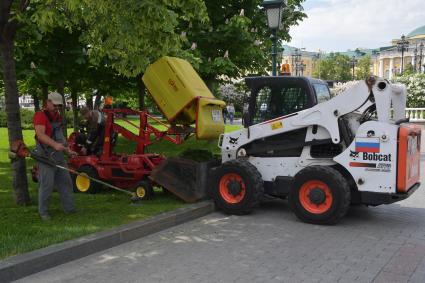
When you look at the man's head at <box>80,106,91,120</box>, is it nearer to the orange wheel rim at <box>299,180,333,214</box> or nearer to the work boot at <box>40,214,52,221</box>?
the work boot at <box>40,214,52,221</box>

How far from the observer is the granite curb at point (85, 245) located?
5141 millimetres

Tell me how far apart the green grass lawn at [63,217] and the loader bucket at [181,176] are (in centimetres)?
26

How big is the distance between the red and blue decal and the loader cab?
1196 mm

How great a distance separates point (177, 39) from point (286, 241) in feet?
11.2

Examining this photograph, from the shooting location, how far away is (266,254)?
6.05 metres

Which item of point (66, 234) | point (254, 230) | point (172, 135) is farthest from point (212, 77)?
point (66, 234)

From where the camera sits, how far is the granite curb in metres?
5.14

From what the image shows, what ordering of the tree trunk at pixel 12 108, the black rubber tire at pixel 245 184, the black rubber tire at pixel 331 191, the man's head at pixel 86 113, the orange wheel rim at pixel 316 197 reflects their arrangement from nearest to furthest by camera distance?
the black rubber tire at pixel 331 191
the orange wheel rim at pixel 316 197
the tree trunk at pixel 12 108
the black rubber tire at pixel 245 184
the man's head at pixel 86 113

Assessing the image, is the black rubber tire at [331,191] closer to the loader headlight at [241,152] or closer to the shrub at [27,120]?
the loader headlight at [241,152]

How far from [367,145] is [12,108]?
5222 mm

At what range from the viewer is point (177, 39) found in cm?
783

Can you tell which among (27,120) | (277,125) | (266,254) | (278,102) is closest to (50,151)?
(266,254)

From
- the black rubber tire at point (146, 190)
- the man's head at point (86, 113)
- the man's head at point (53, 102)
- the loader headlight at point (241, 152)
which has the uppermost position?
the man's head at point (53, 102)

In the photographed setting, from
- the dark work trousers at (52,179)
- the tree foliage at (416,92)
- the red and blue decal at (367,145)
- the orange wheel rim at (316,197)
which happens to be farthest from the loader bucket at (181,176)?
the tree foliage at (416,92)
